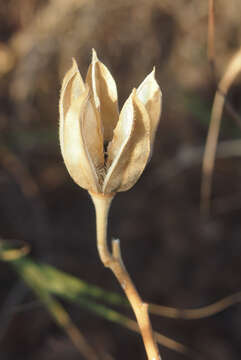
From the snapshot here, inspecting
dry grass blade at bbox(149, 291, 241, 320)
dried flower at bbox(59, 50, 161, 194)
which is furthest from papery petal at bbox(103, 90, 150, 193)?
dry grass blade at bbox(149, 291, 241, 320)

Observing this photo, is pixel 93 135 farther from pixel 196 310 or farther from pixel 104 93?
pixel 196 310

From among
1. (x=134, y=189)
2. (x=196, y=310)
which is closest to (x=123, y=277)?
(x=196, y=310)

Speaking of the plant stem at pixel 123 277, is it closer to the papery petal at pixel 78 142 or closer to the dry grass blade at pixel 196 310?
the papery petal at pixel 78 142

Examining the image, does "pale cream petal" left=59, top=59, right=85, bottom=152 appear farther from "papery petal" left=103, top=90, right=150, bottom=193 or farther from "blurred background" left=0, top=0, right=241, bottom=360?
"blurred background" left=0, top=0, right=241, bottom=360

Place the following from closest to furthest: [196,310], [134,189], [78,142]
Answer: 1. [78,142]
2. [196,310]
3. [134,189]

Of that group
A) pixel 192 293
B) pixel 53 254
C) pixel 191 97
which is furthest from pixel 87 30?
pixel 192 293

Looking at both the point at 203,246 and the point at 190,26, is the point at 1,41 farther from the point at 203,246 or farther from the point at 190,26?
the point at 203,246

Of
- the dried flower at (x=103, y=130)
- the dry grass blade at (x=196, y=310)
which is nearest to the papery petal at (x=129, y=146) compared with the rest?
the dried flower at (x=103, y=130)
